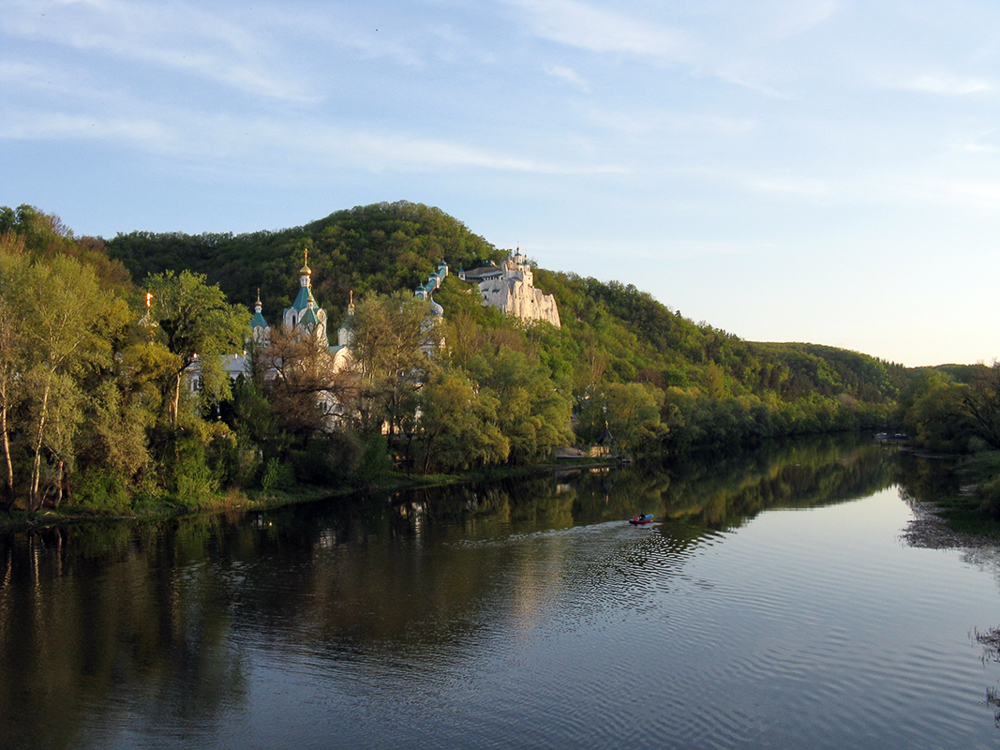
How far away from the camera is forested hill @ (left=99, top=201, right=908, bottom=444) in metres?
75.6

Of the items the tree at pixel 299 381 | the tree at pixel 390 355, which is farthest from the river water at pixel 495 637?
the tree at pixel 390 355

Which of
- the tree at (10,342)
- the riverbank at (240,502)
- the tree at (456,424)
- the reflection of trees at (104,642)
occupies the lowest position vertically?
the reflection of trees at (104,642)

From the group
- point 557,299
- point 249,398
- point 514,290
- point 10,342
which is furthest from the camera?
point 557,299

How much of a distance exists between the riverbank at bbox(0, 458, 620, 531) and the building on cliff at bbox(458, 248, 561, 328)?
4686 centimetres

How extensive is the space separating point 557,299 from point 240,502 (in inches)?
3065

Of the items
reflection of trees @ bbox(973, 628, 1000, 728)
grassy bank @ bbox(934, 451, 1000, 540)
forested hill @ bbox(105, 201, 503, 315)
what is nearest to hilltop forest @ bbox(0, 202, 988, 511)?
forested hill @ bbox(105, 201, 503, 315)

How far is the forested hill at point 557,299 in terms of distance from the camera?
7562 cm

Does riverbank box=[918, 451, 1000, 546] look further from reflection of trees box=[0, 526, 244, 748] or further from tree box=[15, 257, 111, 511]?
tree box=[15, 257, 111, 511]

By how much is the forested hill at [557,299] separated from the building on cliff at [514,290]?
3.10m

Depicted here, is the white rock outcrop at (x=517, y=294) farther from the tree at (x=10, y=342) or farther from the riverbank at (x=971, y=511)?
the tree at (x=10, y=342)

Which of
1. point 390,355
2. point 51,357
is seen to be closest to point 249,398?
point 51,357

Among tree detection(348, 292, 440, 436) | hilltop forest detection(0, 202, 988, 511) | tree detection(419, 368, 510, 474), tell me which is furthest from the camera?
tree detection(419, 368, 510, 474)

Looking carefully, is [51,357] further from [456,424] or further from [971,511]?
[971,511]

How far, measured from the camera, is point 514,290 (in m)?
88.9
